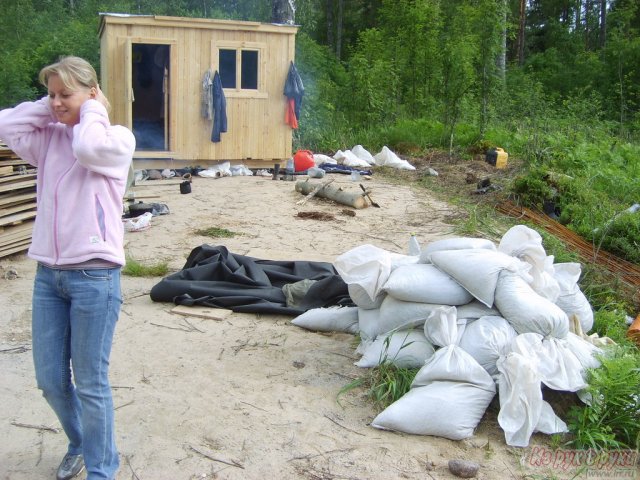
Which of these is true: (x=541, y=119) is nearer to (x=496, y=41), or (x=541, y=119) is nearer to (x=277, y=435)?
(x=496, y=41)

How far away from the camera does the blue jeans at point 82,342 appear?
2727 mm

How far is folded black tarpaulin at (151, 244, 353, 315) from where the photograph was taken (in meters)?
5.41

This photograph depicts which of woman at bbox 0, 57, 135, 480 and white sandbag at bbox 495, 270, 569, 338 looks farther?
white sandbag at bbox 495, 270, 569, 338

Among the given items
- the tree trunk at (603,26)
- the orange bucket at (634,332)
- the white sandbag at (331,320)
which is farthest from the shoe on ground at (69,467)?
the tree trunk at (603,26)

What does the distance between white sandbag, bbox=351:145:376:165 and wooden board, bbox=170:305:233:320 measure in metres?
9.64

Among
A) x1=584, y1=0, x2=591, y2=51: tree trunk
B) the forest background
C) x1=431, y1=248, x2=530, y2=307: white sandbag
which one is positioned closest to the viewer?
x1=431, y1=248, x2=530, y2=307: white sandbag

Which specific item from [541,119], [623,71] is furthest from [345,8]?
[541,119]

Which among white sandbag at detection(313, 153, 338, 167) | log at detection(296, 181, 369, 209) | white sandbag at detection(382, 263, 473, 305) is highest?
white sandbag at detection(382, 263, 473, 305)

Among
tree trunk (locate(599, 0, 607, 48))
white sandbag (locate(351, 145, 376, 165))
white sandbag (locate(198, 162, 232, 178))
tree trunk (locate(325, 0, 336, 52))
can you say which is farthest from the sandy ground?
tree trunk (locate(599, 0, 607, 48))

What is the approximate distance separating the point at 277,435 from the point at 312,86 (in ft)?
55.1

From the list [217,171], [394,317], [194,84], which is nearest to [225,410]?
[394,317]

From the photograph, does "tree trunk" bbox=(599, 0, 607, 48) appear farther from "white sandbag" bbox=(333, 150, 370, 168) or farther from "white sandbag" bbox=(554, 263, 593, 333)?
"white sandbag" bbox=(554, 263, 593, 333)

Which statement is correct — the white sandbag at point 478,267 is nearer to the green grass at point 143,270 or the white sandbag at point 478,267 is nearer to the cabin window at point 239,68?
the green grass at point 143,270

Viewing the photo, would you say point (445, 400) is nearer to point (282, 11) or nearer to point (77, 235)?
point (77, 235)
